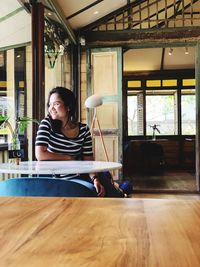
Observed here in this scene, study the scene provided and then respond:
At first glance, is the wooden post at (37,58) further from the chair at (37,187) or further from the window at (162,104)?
the window at (162,104)

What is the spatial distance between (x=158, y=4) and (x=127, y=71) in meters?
3.41

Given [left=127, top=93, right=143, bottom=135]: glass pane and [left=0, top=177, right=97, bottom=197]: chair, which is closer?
[left=0, top=177, right=97, bottom=197]: chair

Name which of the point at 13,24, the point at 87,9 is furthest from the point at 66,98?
the point at 87,9

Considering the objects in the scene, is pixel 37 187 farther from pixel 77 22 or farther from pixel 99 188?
pixel 77 22

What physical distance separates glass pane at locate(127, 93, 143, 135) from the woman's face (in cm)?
659

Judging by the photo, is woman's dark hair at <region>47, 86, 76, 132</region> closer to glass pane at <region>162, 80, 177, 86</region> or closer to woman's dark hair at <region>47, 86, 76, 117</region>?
woman's dark hair at <region>47, 86, 76, 117</region>

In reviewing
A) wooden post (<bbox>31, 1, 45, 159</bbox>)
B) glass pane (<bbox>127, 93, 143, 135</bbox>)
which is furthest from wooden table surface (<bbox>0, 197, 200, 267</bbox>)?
glass pane (<bbox>127, 93, 143, 135</bbox>)

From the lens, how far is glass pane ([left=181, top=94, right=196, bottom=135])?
9.09m

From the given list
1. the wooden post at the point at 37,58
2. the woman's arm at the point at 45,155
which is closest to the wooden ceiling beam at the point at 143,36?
the wooden post at the point at 37,58

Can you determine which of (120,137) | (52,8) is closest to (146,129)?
(120,137)

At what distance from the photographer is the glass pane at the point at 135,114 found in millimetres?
9203

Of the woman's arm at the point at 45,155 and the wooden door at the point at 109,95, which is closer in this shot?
the woman's arm at the point at 45,155

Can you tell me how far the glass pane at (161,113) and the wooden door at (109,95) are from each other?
3.67 m

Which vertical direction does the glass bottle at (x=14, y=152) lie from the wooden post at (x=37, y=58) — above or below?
below
